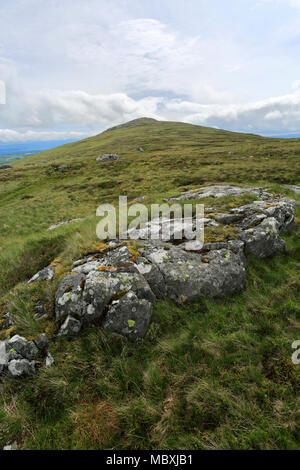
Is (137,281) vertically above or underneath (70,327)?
above

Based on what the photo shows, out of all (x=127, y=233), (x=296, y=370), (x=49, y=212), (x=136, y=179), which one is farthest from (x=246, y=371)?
(x=136, y=179)

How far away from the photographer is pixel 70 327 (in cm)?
465

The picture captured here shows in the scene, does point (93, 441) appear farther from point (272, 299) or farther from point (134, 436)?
point (272, 299)

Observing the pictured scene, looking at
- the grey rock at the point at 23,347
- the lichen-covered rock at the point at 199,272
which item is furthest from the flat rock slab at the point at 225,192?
the grey rock at the point at 23,347

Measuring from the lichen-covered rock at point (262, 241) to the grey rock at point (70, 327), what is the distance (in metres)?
6.12

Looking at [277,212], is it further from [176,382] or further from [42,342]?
[42,342]

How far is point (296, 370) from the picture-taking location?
12.2 feet

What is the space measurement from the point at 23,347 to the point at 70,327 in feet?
3.16

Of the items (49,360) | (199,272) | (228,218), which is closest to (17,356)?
A: (49,360)

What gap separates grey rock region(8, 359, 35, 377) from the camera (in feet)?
13.1

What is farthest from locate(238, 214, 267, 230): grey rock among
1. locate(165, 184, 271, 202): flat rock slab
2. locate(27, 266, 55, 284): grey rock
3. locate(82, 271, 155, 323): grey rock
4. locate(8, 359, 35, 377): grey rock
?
locate(8, 359, 35, 377): grey rock

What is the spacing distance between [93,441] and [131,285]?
287 centimetres

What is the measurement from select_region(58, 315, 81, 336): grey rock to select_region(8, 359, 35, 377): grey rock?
0.76 m

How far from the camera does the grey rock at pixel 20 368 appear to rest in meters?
3.98
